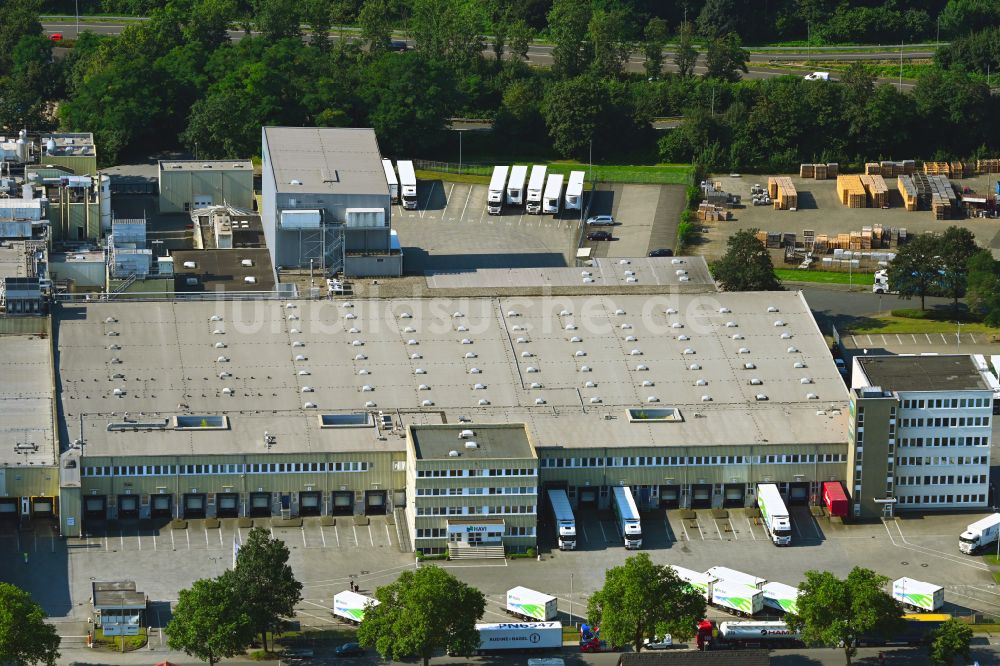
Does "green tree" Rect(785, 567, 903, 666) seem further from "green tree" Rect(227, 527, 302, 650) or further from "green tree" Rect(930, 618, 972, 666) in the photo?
"green tree" Rect(227, 527, 302, 650)

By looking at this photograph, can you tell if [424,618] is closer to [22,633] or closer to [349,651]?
[349,651]

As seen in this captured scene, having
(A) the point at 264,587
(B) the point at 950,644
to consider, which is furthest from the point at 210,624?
(B) the point at 950,644

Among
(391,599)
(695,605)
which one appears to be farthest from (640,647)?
(391,599)

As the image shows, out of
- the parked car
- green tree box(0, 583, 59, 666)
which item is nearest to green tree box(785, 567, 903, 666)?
the parked car

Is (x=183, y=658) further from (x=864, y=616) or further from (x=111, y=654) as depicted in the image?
(x=864, y=616)

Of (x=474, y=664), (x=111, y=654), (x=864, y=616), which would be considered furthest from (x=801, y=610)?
(x=111, y=654)
